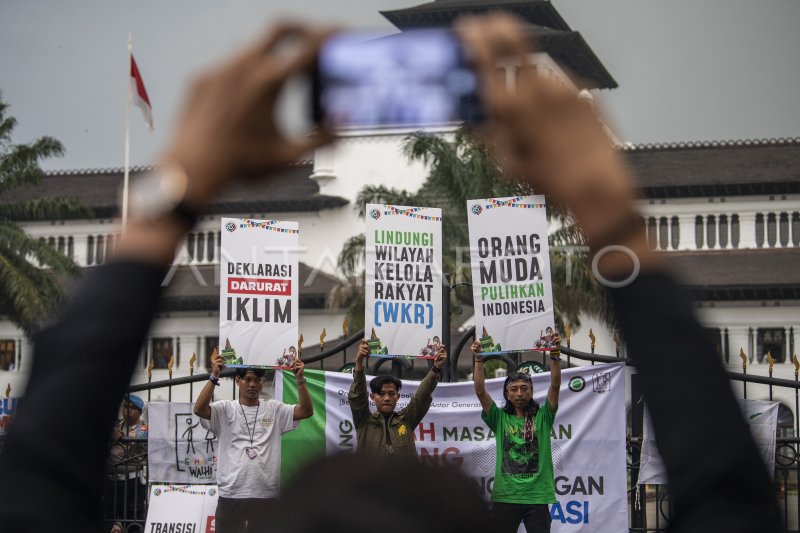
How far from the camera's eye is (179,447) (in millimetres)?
10367

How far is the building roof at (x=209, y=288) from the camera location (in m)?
41.3

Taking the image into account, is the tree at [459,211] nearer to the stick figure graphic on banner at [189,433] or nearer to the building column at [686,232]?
the building column at [686,232]

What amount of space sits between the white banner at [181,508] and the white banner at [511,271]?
259cm

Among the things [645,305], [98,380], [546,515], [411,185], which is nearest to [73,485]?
[98,380]

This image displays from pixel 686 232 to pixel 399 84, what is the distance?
39689 millimetres

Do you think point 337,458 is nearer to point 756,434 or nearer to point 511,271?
point 511,271

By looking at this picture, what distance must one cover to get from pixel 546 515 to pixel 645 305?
23.2 feet

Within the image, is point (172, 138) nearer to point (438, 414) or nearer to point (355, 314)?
point (438, 414)

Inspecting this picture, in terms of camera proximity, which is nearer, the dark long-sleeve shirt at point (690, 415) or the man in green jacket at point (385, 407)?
the dark long-sleeve shirt at point (690, 415)

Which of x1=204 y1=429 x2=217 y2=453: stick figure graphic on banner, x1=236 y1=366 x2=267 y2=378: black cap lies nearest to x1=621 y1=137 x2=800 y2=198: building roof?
x1=204 y1=429 x2=217 y2=453: stick figure graphic on banner

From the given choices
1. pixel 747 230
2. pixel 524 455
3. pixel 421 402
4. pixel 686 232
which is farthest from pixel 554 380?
pixel 747 230

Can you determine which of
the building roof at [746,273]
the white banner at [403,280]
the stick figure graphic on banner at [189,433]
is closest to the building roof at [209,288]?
the building roof at [746,273]

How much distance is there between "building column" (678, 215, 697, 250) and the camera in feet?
133

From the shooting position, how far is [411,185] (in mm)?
45438
